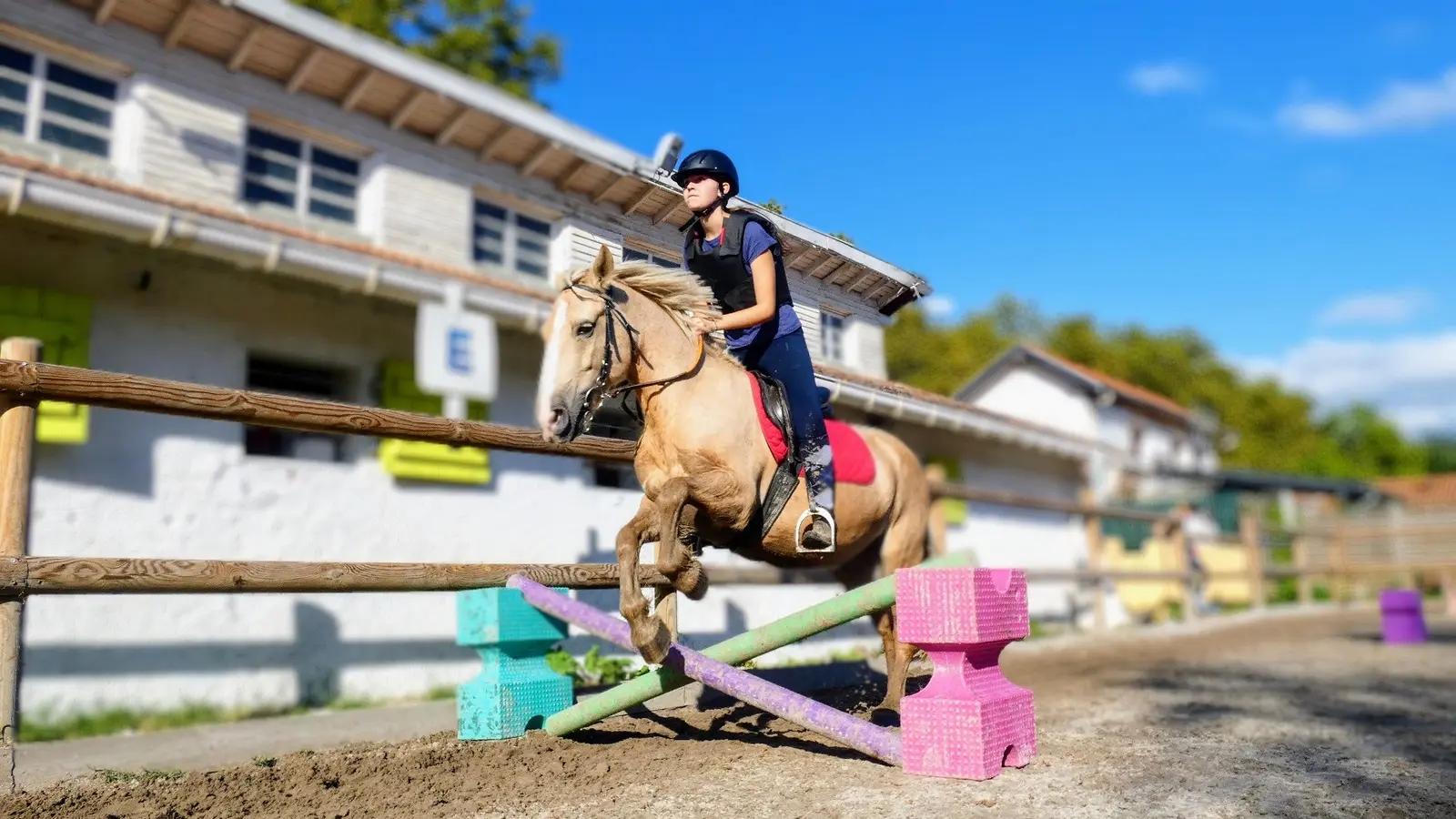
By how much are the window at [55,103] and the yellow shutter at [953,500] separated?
32.6 ft

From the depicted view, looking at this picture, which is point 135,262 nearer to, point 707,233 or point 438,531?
point 438,531

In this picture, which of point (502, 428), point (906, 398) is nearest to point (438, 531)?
point (502, 428)

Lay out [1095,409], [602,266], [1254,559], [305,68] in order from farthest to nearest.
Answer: [1095,409] → [1254,559] → [305,68] → [602,266]

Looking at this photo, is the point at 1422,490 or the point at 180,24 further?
the point at 1422,490

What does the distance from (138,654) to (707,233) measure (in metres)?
5.26

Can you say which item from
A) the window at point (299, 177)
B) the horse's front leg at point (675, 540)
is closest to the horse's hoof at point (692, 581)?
the horse's front leg at point (675, 540)

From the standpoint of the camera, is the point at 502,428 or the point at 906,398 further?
the point at 906,398

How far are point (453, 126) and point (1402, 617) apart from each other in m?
10.4

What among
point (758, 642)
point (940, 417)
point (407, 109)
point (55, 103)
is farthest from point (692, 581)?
point (407, 109)

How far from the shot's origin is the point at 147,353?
21.8ft

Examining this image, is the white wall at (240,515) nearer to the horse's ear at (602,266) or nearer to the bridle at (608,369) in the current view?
the bridle at (608,369)

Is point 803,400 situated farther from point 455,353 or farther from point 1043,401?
point 1043,401

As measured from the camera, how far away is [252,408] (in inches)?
134

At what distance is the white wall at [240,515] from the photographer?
616 centimetres
